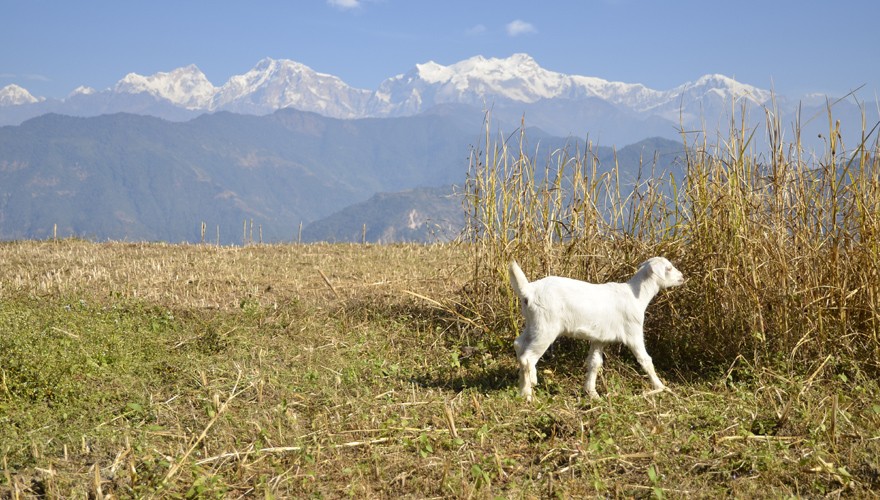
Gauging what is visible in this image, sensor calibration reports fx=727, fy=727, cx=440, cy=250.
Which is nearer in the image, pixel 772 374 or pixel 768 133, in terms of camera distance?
pixel 772 374

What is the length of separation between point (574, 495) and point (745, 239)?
11.3 ft

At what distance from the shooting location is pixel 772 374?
6387 mm

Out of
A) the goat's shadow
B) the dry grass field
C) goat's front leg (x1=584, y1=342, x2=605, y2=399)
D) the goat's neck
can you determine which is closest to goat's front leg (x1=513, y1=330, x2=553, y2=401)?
the dry grass field

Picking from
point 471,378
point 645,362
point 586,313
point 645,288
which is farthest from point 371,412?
point 645,288

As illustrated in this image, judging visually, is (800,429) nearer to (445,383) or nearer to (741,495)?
(741,495)

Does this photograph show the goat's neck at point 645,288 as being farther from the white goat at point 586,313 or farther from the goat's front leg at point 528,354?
the goat's front leg at point 528,354

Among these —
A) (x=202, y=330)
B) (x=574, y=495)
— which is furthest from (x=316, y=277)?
(x=574, y=495)

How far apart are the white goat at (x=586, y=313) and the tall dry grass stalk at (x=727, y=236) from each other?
0.93 meters

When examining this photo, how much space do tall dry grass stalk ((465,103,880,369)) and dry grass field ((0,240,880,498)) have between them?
343mm

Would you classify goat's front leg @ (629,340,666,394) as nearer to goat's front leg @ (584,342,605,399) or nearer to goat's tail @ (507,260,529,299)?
goat's front leg @ (584,342,605,399)

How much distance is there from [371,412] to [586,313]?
1.98m

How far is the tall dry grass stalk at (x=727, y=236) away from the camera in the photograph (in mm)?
6617

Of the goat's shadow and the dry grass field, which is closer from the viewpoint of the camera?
the dry grass field

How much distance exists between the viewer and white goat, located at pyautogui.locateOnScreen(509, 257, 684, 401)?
6059mm
